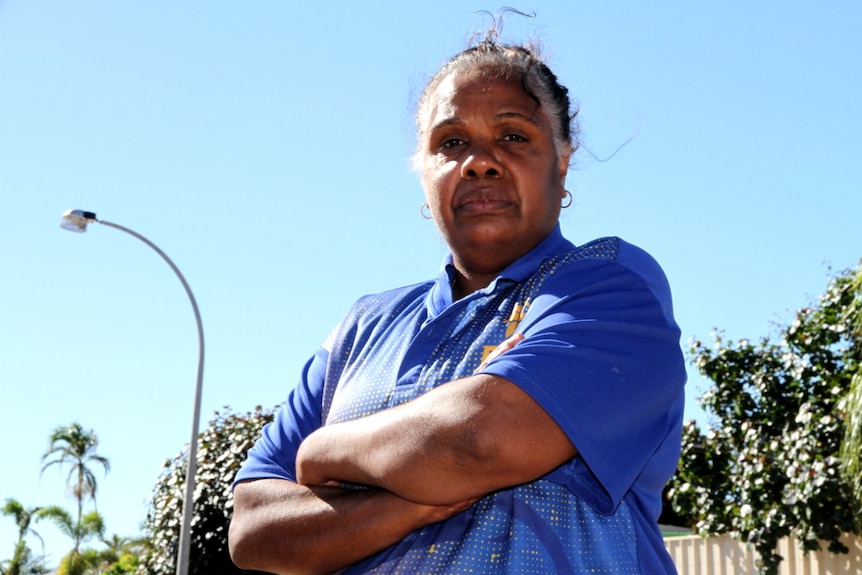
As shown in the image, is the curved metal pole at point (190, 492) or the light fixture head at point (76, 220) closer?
the curved metal pole at point (190, 492)

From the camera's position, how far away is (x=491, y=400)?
1.99 meters

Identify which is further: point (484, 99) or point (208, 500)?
point (208, 500)

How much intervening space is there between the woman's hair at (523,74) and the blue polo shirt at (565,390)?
0.35m

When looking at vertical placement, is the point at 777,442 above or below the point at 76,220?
below

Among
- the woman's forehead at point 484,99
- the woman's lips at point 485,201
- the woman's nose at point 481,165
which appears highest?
the woman's forehead at point 484,99

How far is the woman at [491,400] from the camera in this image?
78.3 inches

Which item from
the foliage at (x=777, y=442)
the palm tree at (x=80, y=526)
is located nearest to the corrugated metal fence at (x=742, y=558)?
the foliage at (x=777, y=442)

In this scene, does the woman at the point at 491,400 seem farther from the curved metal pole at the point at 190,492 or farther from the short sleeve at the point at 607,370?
the curved metal pole at the point at 190,492

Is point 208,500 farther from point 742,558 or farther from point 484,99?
point 484,99

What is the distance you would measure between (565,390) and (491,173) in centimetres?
68

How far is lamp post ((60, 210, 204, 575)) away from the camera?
1161 centimetres

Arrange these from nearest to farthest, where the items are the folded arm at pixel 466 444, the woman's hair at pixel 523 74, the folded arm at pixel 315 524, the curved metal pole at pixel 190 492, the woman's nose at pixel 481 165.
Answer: the folded arm at pixel 466 444 < the folded arm at pixel 315 524 < the woman's nose at pixel 481 165 < the woman's hair at pixel 523 74 < the curved metal pole at pixel 190 492

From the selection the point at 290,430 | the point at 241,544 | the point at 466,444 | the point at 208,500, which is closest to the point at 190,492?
the point at 208,500

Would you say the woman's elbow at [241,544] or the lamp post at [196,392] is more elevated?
the lamp post at [196,392]
